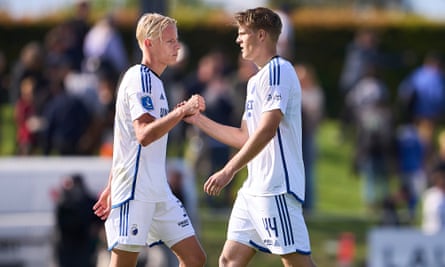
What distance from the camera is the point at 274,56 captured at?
350 inches

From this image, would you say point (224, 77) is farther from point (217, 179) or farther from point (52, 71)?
point (217, 179)

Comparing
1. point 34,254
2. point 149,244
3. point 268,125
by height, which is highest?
point 268,125

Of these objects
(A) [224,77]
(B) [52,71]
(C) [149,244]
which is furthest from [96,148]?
(C) [149,244]

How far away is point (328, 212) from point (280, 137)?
511 inches

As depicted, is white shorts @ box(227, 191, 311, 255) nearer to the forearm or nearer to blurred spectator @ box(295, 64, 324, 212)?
the forearm

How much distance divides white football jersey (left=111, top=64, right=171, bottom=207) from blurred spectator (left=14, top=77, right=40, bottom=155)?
10639mm

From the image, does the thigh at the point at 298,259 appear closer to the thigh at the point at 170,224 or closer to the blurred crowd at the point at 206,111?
the thigh at the point at 170,224

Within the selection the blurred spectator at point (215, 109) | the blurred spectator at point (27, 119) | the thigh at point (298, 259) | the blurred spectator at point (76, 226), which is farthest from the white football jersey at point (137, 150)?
the blurred spectator at point (27, 119)

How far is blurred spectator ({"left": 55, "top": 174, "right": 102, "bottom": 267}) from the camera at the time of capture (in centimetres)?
1559

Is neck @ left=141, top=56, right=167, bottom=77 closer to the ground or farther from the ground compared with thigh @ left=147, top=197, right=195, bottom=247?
farther from the ground

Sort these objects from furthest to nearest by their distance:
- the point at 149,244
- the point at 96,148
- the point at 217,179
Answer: the point at 96,148, the point at 149,244, the point at 217,179

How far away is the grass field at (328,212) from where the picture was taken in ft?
61.2

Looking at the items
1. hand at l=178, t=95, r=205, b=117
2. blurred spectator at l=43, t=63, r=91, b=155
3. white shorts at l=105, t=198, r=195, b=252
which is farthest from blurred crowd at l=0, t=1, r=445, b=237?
hand at l=178, t=95, r=205, b=117

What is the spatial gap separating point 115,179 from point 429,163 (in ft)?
45.9
